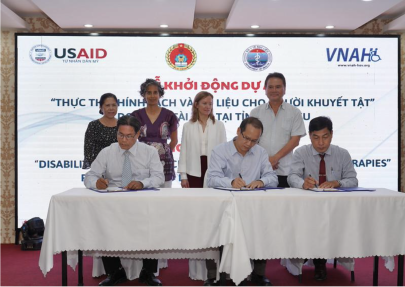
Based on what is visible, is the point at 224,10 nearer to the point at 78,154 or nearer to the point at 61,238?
the point at 78,154

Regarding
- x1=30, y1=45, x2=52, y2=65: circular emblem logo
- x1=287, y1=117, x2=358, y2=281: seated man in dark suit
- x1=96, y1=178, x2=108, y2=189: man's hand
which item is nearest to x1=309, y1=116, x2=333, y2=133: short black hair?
x1=287, y1=117, x2=358, y2=281: seated man in dark suit

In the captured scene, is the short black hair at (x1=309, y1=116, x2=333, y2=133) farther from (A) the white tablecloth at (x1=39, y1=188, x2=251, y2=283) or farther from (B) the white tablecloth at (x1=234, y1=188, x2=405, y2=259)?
(A) the white tablecloth at (x1=39, y1=188, x2=251, y2=283)

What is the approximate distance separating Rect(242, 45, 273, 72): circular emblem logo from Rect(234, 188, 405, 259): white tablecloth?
299 centimetres

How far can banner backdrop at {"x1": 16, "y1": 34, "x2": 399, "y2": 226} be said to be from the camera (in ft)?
18.2

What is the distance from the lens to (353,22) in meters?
5.23

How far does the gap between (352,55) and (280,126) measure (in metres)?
2.16

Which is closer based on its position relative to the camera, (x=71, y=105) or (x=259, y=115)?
(x=259, y=115)

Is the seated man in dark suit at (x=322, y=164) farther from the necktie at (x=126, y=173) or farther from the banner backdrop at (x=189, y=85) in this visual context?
the banner backdrop at (x=189, y=85)

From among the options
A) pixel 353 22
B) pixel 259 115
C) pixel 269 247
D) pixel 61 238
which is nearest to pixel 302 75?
pixel 353 22

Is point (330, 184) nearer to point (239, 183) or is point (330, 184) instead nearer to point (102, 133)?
point (239, 183)

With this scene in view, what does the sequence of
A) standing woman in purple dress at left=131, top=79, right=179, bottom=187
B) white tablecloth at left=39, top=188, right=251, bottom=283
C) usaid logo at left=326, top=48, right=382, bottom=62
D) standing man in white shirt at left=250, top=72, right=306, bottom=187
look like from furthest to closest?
usaid logo at left=326, top=48, right=382, bottom=62, standing woman in purple dress at left=131, top=79, right=179, bottom=187, standing man in white shirt at left=250, top=72, right=306, bottom=187, white tablecloth at left=39, top=188, right=251, bottom=283

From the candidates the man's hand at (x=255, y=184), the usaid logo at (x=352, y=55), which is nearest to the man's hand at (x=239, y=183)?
the man's hand at (x=255, y=184)

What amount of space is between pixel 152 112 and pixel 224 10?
1.79 metres

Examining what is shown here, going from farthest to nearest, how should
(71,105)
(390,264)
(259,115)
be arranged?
1. (71,105)
2. (259,115)
3. (390,264)
